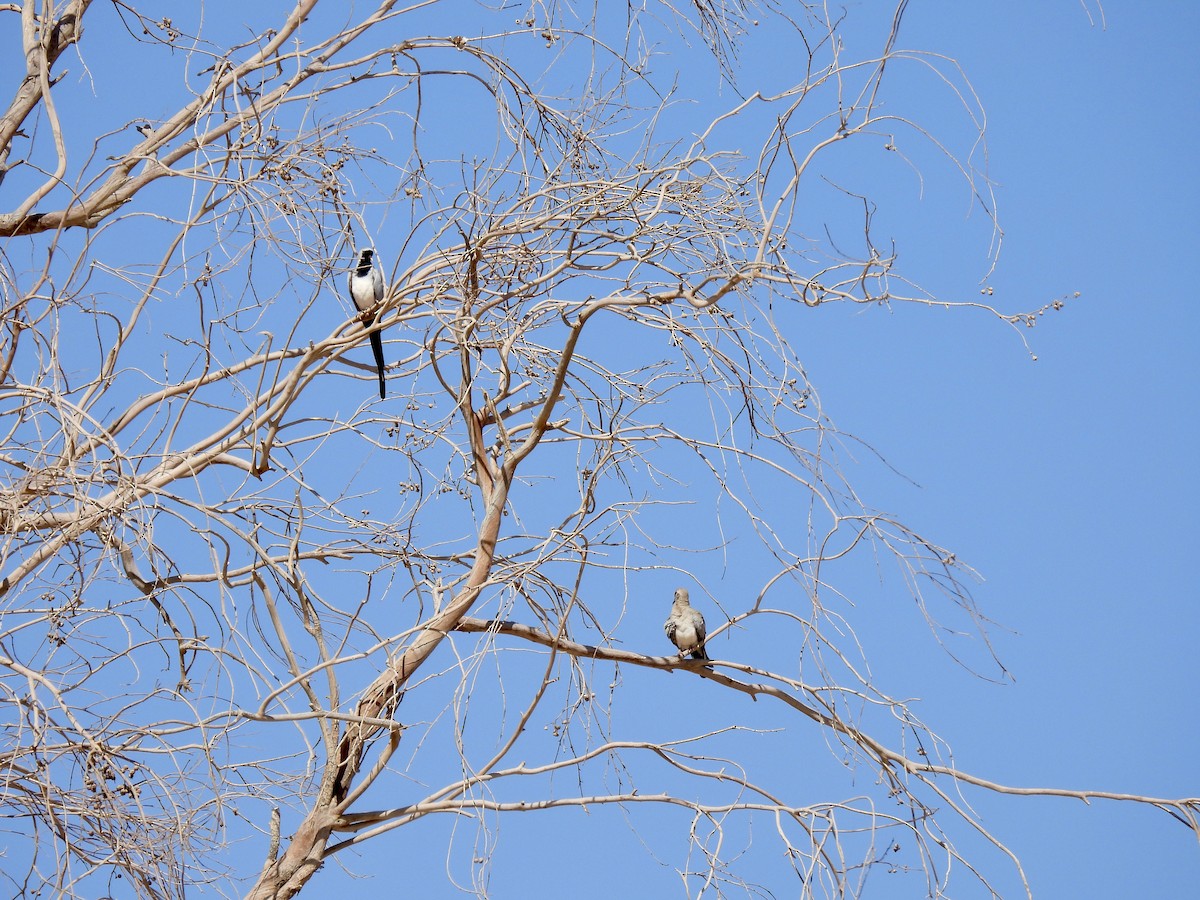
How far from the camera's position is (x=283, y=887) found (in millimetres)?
3721

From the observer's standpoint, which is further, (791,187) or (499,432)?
(499,432)

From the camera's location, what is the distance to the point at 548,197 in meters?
3.65

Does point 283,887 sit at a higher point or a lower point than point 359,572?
lower

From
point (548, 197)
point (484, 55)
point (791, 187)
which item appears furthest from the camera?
point (484, 55)

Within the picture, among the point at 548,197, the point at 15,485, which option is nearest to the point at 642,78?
the point at 548,197

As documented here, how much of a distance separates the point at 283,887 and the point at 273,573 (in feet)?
2.84

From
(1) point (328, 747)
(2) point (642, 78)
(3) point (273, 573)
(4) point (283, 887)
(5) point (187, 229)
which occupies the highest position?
(2) point (642, 78)

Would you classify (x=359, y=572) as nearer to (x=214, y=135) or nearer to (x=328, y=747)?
(x=328, y=747)

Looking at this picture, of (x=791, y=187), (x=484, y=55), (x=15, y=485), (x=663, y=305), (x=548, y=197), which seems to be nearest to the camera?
(x=791, y=187)

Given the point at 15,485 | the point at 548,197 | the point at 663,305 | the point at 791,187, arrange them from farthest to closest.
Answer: the point at 548,197
the point at 663,305
the point at 15,485
the point at 791,187

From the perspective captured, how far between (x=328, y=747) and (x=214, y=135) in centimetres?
184

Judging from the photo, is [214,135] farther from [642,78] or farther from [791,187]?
[791,187]

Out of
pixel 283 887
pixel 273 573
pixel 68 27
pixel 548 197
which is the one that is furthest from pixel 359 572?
pixel 68 27

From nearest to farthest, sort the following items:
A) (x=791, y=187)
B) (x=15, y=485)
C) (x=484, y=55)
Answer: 1. (x=791, y=187)
2. (x=15, y=485)
3. (x=484, y=55)
